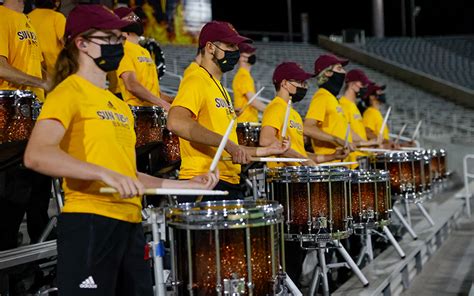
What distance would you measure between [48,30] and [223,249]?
8.63 ft

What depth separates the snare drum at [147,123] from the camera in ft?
15.4

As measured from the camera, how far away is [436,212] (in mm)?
9586

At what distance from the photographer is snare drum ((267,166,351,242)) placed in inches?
183

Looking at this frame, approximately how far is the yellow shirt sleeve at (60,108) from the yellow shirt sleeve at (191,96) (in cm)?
113

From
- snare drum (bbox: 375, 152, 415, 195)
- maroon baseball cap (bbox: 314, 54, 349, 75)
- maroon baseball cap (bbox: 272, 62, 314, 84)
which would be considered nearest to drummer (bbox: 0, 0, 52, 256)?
maroon baseball cap (bbox: 272, 62, 314, 84)

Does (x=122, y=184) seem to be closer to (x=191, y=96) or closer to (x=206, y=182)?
(x=206, y=182)

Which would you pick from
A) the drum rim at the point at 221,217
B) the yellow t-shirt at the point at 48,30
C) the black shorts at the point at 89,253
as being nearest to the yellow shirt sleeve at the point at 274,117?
the yellow t-shirt at the point at 48,30

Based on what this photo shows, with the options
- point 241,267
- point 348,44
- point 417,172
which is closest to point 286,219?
point 241,267

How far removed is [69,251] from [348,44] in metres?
24.0

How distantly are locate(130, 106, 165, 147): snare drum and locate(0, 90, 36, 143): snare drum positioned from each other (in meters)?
0.94

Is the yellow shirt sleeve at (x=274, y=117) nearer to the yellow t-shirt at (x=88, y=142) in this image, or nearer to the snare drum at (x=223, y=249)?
the snare drum at (x=223, y=249)

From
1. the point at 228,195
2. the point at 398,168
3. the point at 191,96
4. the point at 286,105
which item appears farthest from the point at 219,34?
the point at 398,168

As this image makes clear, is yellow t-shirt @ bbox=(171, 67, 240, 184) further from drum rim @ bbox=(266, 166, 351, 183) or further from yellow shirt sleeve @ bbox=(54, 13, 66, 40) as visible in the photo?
yellow shirt sleeve @ bbox=(54, 13, 66, 40)

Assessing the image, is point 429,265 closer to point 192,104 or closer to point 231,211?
point 192,104
